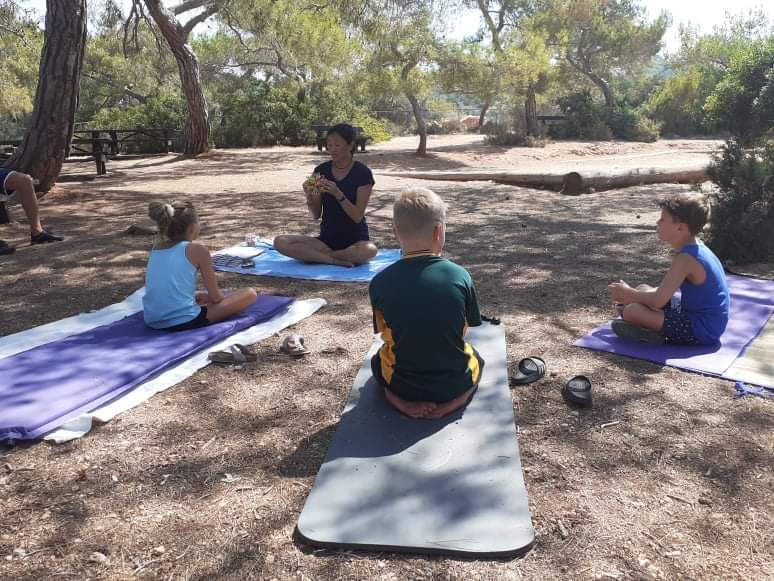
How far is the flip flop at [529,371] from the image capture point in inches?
130

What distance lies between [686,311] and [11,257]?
18.9ft

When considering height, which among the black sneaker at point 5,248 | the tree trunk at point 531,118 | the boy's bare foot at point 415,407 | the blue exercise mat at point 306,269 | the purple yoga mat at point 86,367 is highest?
the tree trunk at point 531,118

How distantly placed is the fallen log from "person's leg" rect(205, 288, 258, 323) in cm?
779

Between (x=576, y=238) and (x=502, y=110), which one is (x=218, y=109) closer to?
(x=502, y=110)

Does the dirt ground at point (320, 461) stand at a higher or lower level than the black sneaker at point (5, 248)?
lower

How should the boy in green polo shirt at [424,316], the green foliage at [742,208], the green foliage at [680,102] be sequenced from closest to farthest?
the boy in green polo shirt at [424,316] < the green foliage at [742,208] < the green foliage at [680,102]

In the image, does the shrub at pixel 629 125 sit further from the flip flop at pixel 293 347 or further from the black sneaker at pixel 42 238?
the flip flop at pixel 293 347

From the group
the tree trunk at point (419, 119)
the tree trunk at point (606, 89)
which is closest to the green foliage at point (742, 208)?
the tree trunk at point (419, 119)

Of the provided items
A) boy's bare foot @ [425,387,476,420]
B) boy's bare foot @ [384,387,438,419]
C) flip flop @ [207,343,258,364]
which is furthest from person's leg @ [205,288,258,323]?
boy's bare foot @ [425,387,476,420]

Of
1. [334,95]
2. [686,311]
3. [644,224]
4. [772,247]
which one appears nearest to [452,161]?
[334,95]

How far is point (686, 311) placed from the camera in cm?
369

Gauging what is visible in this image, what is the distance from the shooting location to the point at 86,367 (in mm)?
3432

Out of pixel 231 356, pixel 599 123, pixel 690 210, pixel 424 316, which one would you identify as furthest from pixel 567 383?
pixel 599 123

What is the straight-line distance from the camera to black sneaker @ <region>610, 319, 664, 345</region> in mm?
3770
